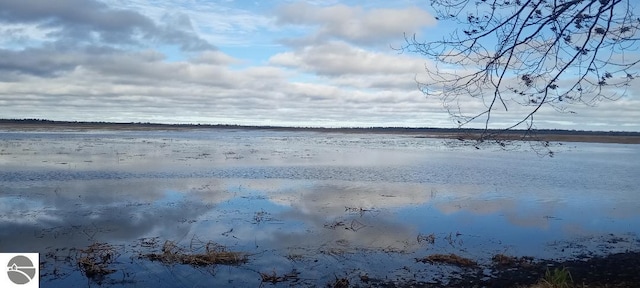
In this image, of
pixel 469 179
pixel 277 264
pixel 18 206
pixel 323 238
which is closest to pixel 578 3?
pixel 277 264

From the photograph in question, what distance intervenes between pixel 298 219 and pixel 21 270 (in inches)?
390

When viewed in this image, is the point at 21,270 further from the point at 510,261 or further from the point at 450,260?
the point at 510,261

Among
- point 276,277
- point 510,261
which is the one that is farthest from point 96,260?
point 510,261

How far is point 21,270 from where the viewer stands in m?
4.55

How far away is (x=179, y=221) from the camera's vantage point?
13.5m

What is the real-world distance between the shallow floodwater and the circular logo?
429 cm


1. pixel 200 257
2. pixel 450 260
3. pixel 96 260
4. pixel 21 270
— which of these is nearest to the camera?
pixel 21 270

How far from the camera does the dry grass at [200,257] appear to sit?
9859 millimetres

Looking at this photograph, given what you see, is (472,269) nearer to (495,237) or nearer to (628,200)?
(495,237)

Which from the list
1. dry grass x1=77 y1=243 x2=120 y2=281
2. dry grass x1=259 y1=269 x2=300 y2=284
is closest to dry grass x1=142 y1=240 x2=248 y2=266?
dry grass x1=77 y1=243 x2=120 y2=281

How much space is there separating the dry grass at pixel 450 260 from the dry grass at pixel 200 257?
3.56 meters

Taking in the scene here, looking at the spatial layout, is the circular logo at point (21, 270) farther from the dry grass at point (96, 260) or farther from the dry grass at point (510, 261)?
the dry grass at point (510, 261)

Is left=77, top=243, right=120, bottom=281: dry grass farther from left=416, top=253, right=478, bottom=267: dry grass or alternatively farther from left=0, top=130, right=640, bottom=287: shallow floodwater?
left=416, top=253, right=478, bottom=267: dry grass

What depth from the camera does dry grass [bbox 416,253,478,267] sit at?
10300mm
